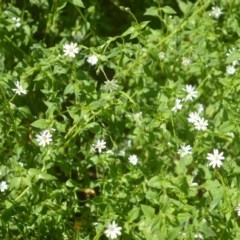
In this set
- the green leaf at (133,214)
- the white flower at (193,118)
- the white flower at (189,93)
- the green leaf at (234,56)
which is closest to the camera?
the green leaf at (133,214)

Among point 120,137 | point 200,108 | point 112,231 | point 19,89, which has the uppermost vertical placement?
point 19,89

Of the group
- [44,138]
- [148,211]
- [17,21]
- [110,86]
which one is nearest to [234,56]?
[110,86]

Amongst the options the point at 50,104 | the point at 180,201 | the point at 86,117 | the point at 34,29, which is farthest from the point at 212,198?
the point at 34,29

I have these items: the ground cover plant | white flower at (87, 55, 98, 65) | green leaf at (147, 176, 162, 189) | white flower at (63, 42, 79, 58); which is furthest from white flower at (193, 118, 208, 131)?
white flower at (63, 42, 79, 58)

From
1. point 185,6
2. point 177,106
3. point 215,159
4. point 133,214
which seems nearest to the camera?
point 133,214

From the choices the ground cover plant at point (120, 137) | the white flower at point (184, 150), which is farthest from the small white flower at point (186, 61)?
the white flower at point (184, 150)

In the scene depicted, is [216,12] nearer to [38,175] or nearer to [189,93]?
[189,93]

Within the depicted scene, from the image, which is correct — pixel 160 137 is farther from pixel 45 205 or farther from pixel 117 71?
pixel 45 205

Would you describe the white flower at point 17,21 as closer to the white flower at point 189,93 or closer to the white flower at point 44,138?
the white flower at point 44,138
